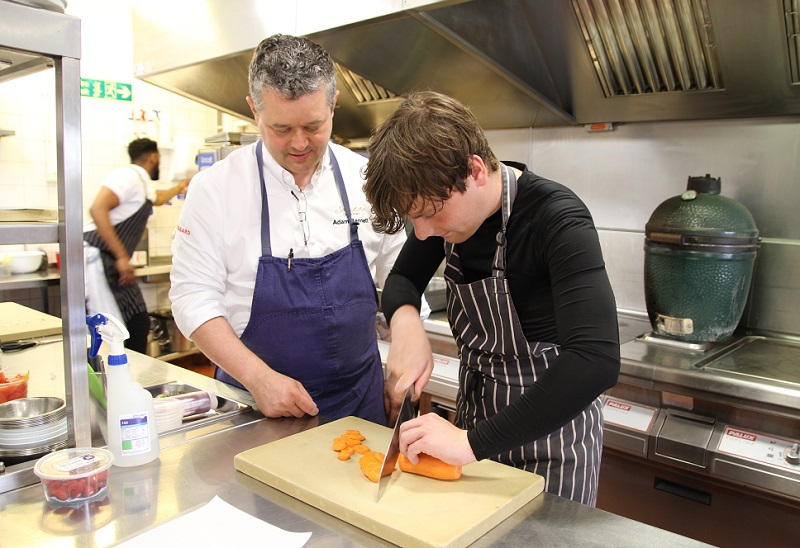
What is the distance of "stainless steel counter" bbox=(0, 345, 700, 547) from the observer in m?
0.91

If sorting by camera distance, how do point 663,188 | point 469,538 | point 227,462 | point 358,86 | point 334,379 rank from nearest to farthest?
point 469,538
point 227,462
point 334,379
point 663,188
point 358,86

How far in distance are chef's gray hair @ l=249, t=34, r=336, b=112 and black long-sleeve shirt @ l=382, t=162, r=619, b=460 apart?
0.52m

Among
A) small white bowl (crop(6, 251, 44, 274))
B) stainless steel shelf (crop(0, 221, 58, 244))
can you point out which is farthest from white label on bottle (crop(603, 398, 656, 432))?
small white bowl (crop(6, 251, 44, 274))

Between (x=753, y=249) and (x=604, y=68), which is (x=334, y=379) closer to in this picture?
(x=753, y=249)

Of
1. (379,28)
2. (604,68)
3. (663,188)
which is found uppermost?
(379,28)

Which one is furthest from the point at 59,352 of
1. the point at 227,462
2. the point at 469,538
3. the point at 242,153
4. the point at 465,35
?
the point at 465,35

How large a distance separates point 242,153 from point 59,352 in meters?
0.90

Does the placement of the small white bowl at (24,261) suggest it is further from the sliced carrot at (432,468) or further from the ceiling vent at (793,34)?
the ceiling vent at (793,34)

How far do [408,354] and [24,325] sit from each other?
4.92 feet

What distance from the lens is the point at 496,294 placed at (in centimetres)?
127

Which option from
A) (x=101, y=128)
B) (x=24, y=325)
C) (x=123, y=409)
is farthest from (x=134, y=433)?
(x=101, y=128)

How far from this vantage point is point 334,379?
5.24 feet

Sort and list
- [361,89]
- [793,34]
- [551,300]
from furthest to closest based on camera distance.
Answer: [361,89] → [793,34] → [551,300]

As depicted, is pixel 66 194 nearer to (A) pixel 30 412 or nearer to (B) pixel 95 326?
(B) pixel 95 326
